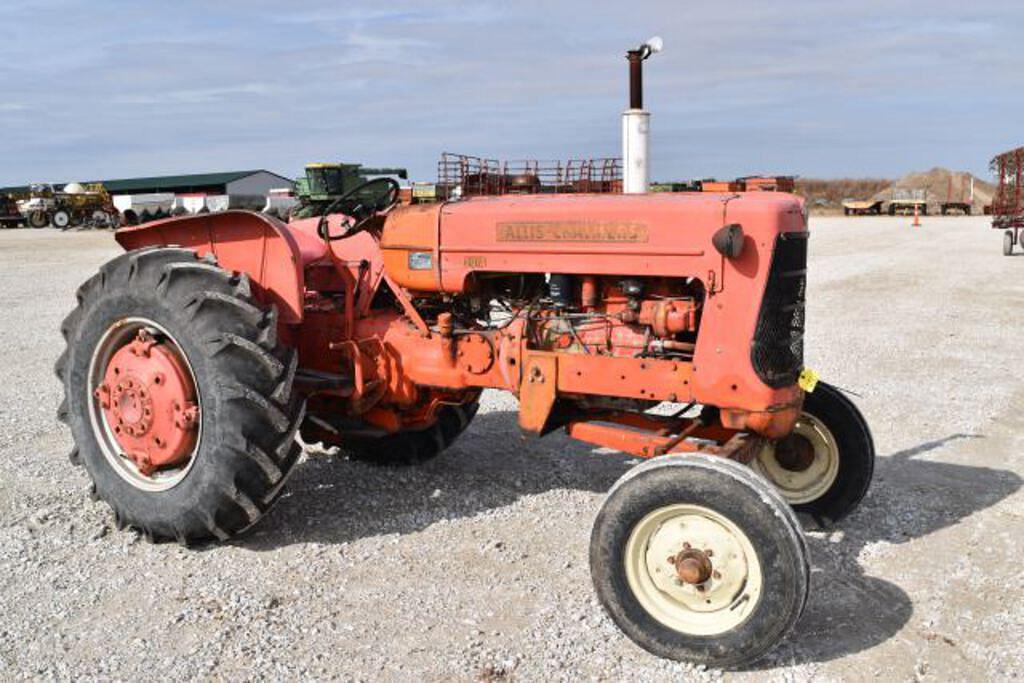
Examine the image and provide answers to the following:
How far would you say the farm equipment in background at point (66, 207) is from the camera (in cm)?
4018

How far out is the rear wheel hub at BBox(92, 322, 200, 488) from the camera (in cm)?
449

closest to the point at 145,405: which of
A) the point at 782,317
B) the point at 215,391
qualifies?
the point at 215,391

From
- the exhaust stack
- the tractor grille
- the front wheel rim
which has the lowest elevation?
the front wheel rim

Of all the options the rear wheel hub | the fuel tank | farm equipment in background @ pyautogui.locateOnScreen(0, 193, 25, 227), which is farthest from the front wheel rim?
farm equipment in background @ pyautogui.locateOnScreen(0, 193, 25, 227)

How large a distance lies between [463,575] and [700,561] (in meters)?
1.22

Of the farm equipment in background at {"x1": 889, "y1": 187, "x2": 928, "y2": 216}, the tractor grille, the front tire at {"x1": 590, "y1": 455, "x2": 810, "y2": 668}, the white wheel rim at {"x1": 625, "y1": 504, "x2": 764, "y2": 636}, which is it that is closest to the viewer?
the front tire at {"x1": 590, "y1": 455, "x2": 810, "y2": 668}

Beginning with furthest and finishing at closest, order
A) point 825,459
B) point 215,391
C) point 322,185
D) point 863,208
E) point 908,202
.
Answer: point 863,208 → point 908,202 → point 322,185 → point 825,459 → point 215,391

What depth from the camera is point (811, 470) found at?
4.93 meters

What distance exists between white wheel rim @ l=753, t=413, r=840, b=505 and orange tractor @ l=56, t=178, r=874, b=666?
0.04 feet

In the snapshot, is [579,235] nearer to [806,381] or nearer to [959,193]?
[806,381]

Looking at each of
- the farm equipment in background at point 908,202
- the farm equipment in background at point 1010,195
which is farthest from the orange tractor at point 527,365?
the farm equipment in background at point 908,202

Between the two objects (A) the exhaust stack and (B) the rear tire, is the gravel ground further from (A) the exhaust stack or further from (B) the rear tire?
(A) the exhaust stack

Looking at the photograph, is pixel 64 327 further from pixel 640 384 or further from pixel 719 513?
pixel 719 513

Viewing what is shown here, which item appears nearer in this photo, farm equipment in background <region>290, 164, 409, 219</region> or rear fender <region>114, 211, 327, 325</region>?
rear fender <region>114, 211, 327, 325</region>
